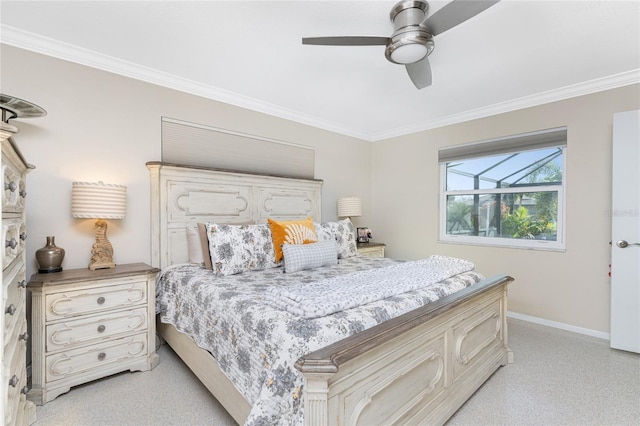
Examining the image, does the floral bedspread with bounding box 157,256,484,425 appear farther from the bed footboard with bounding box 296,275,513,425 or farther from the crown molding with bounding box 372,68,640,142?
the crown molding with bounding box 372,68,640,142

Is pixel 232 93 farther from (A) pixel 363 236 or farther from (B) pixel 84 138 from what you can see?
(A) pixel 363 236

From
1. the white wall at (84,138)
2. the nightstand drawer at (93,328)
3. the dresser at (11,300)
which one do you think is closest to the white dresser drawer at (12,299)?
the dresser at (11,300)

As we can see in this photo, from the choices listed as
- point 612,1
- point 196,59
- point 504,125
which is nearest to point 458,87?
point 504,125

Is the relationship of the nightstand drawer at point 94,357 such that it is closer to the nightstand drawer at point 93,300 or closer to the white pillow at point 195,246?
the nightstand drawer at point 93,300

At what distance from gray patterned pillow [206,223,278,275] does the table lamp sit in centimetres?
69

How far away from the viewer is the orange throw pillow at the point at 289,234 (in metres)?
2.73

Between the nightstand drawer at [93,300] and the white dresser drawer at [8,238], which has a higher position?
the white dresser drawer at [8,238]

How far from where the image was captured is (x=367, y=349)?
1148 mm

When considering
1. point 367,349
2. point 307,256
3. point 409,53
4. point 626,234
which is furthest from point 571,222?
point 367,349

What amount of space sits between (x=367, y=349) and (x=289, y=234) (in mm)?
1716

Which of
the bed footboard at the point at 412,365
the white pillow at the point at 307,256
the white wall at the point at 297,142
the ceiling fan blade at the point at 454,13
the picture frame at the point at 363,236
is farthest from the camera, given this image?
the picture frame at the point at 363,236

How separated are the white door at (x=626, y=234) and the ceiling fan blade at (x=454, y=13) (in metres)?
2.22

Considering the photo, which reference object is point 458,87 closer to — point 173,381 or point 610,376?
point 610,376

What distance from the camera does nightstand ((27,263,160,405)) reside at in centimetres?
191
